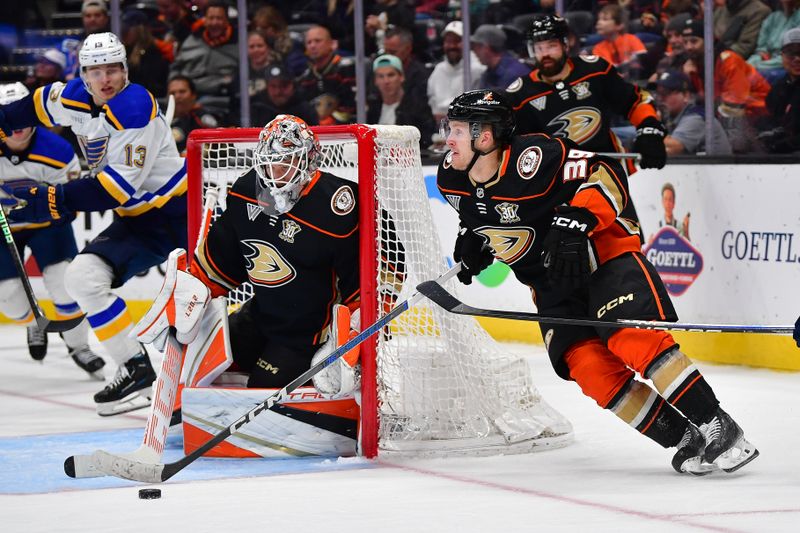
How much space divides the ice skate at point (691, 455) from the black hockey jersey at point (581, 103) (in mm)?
2058

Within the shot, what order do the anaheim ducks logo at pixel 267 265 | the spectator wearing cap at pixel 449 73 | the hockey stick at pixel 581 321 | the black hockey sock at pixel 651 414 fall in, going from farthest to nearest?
the spectator wearing cap at pixel 449 73
the anaheim ducks logo at pixel 267 265
the black hockey sock at pixel 651 414
the hockey stick at pixel 581 321

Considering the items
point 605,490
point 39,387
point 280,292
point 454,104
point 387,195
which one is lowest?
point 39,387

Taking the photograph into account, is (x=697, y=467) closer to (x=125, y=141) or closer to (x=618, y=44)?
(x=125, y=141)

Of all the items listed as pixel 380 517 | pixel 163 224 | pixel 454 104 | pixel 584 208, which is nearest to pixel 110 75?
pixel 163 224

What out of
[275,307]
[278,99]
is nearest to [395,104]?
[278,99]

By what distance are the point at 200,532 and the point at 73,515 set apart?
0.36 metres

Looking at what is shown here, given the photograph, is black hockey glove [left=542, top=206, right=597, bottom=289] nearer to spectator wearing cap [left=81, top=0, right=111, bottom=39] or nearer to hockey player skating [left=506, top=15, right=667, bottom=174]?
hockey player skating [left=506, top=15, right=667, bottom=174]

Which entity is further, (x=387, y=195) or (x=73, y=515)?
(x=387, y=195)

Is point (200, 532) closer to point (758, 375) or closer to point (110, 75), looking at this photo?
point (110, 75)

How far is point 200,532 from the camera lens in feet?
8.90

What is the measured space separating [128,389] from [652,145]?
2112mm

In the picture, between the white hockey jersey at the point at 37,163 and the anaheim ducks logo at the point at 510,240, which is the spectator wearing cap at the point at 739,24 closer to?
the anaheim ducks logo at the point at 510,240

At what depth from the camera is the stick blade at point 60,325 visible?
5.29 meters

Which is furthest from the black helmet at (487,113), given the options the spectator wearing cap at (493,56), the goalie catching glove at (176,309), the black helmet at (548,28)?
the spectator wearing cap at (493,56)
